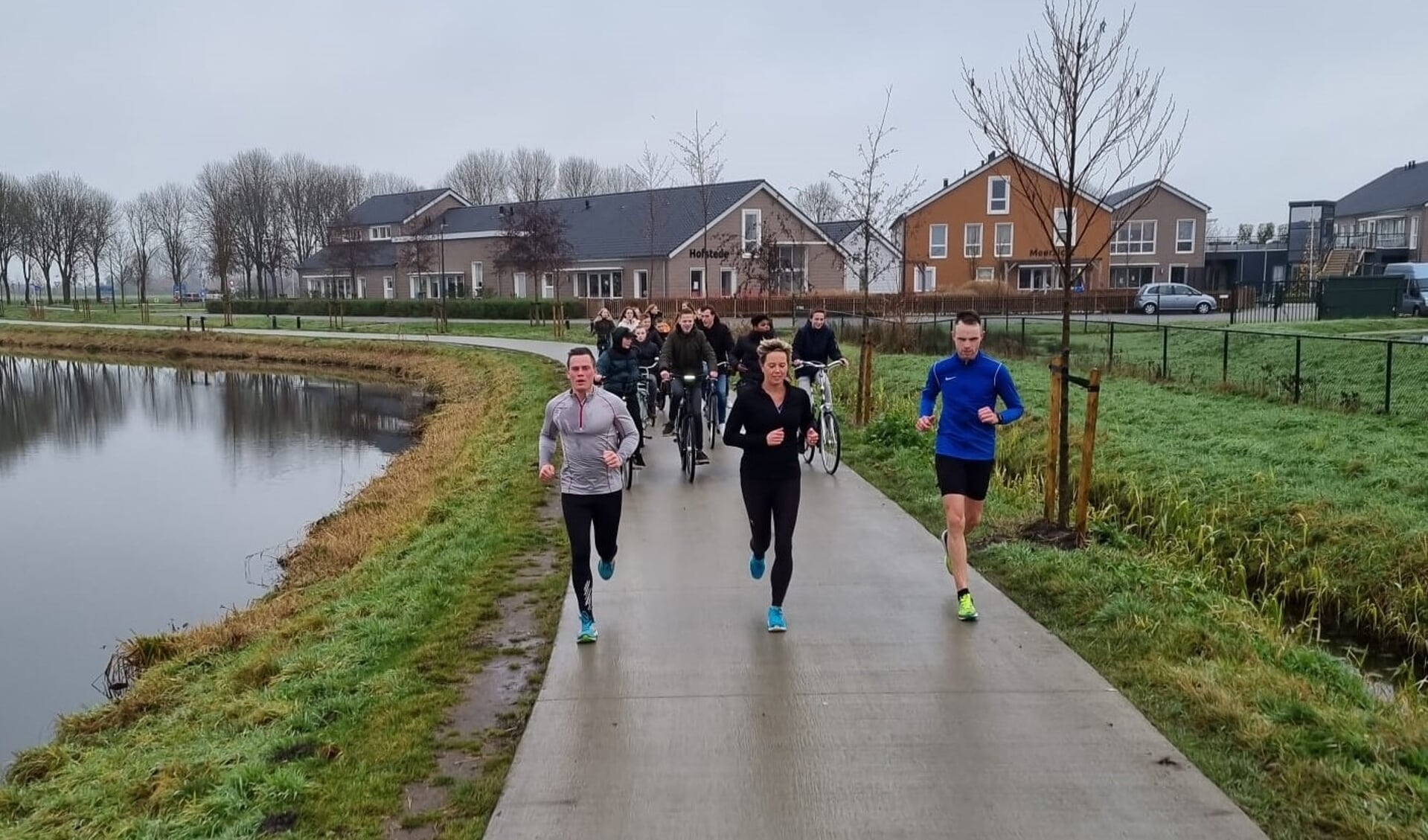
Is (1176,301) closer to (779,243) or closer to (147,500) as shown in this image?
(779,243)

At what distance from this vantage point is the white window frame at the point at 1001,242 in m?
56.2

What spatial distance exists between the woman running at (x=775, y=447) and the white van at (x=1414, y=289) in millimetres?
33001

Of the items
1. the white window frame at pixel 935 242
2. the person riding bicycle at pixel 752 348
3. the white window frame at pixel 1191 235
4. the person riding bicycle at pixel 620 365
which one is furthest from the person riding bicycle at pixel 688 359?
the white window frame at pixel 1191 235

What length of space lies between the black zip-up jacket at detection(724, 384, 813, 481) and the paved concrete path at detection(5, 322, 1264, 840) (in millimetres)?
930

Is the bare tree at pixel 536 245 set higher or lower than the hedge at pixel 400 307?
higher

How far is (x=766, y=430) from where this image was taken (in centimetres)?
627

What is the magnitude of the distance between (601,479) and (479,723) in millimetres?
1601

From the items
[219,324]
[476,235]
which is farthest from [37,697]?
[476,235]

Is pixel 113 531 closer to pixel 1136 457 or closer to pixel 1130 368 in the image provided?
pixel 1136 457

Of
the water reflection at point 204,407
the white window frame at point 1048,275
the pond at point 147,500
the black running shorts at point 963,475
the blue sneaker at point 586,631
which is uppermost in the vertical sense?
the white window frame at point 1048,275

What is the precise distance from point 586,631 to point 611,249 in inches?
1983

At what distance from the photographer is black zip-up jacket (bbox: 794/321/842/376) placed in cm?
1218

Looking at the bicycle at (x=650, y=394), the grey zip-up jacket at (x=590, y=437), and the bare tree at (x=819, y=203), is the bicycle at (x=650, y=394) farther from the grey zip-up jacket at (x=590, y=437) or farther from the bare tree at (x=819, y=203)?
the bare tree at (x=819, y=203)

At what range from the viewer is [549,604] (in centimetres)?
720
